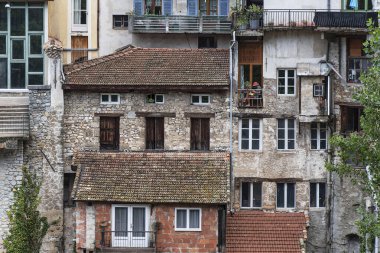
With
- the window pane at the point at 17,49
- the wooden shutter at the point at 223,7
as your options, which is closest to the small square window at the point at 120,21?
the wooden shutter at the point at 223,7

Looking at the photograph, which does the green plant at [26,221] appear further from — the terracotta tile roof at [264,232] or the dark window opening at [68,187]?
the terracotta tile roof at [264,232]

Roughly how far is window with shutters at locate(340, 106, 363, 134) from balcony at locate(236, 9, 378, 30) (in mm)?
3936

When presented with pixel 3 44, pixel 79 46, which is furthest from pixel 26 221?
pixel 79 46

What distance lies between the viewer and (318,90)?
202ft

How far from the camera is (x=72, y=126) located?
6200cm

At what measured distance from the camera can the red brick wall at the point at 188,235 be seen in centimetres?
5938

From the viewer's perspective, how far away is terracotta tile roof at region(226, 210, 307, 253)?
5969 centimetres

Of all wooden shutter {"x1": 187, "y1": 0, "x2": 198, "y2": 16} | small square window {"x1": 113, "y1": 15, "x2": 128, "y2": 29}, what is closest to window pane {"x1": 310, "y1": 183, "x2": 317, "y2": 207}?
wooden shutter {"x1": 187, "y1": 0, "x2": 198, "y2": 16}

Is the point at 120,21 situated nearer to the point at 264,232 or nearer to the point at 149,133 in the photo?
the point at 149,133

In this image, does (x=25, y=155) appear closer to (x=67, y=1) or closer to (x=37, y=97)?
(x=37, y=97)

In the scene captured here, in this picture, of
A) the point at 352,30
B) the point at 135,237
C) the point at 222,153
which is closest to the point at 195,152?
the point at 222,153

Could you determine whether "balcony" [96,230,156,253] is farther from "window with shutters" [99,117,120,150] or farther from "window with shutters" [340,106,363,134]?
"window with shutters" [340,106,363,134]

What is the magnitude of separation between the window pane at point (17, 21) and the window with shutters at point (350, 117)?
16.2 metres

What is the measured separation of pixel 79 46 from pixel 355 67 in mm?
14672
